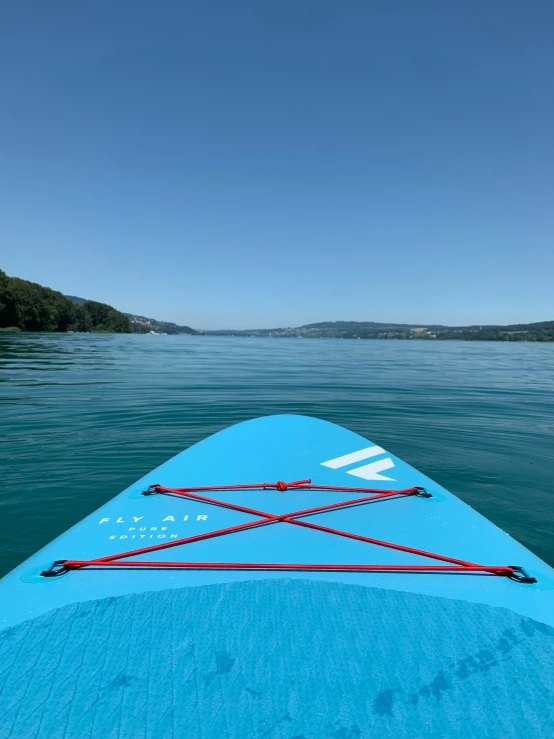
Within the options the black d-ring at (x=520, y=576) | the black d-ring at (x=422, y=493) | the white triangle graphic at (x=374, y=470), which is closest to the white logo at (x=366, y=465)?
the white triangle graphic at (x=374, y=470)

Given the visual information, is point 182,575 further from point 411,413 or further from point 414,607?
point 411,413

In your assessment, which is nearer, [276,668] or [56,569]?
[276,668]

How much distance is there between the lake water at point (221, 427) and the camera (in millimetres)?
4051

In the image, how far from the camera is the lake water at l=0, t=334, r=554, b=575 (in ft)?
13.3

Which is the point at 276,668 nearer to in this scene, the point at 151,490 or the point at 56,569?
the point at 56,569

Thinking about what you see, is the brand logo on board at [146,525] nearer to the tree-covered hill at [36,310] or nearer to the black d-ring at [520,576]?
the black d-ring at [520,576]

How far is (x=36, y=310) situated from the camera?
6122cm

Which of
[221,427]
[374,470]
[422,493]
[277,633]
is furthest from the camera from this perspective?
[221,427]

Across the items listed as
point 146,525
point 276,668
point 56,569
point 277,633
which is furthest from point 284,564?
point 56,569

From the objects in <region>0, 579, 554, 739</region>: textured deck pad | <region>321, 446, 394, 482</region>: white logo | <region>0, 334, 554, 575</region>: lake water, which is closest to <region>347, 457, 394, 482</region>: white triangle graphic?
<region>321, 446, 394, 482</region>: white logo

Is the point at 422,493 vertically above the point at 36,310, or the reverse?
the point at 36,310

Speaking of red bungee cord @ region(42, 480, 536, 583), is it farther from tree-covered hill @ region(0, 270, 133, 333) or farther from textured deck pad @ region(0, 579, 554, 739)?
tree-covered hill @ region(0, 270, 133, 333)

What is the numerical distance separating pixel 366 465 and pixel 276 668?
266 cm

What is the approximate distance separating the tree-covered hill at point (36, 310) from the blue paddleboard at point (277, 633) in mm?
66479
